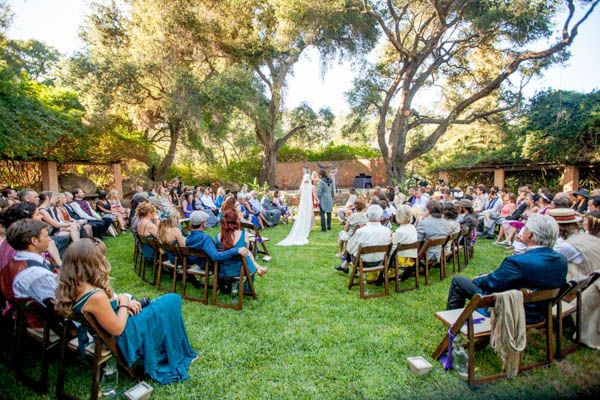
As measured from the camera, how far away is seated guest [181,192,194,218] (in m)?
9.31

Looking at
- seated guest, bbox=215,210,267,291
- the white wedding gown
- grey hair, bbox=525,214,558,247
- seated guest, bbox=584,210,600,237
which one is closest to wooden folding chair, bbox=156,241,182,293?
seated guest, bbox=215,210,267,291

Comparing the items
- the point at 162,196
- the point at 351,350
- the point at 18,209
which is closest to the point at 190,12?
the point at 162,196

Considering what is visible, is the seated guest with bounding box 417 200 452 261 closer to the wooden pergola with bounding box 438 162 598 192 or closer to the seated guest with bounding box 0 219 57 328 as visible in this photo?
the seated guest with bounding box 0 219 57 328

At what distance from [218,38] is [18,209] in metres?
14.0

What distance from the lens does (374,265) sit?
4.24 m

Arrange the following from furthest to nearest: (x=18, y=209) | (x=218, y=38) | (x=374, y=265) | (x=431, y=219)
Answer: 1. (x=218, y=38)
2. (x=431, y=219)
3. (x=374, y=265)
4. (x=18, y=209)

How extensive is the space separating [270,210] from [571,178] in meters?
12.1

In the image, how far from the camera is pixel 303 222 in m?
8.09

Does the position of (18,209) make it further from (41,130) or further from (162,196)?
(41,130)

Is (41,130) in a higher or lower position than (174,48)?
lower

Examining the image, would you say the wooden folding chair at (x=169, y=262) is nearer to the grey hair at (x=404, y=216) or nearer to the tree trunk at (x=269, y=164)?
the grey hair at (x=404, y=216)

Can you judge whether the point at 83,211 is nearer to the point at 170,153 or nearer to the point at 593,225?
the point at 593,225

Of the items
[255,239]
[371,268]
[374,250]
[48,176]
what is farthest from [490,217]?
[48,176]

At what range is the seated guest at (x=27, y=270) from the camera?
7.61 feet
